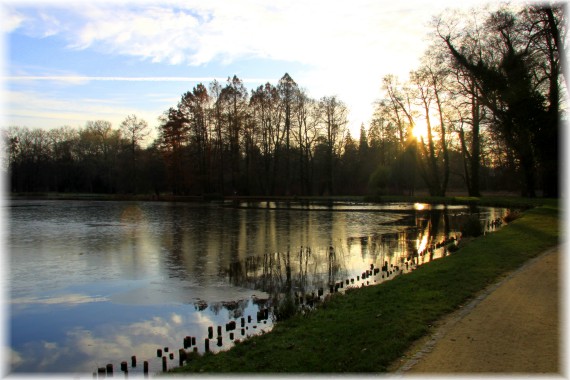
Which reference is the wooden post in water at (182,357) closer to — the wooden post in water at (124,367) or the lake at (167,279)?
the lake at (167,279)

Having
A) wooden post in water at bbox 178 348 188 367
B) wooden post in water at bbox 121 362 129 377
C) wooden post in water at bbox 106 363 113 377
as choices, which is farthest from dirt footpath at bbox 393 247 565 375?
wooden post in water at bbox 106 363 113 377

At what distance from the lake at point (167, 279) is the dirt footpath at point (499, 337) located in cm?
321

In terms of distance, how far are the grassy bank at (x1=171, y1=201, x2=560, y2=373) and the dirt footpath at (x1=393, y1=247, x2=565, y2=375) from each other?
311 mm

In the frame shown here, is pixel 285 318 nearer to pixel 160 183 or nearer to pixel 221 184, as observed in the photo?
pixel 221 184

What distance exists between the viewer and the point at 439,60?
36.6 m

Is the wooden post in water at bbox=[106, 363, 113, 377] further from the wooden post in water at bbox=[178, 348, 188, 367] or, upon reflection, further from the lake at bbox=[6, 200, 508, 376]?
the wooden post in water at bbox=[178, 348, 188, 367]

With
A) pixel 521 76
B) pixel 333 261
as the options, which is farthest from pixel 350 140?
pixel 333 261

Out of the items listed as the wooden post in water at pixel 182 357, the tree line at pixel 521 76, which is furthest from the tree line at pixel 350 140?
the wooden post in water at pixel 182 357

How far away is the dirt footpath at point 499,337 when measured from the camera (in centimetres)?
507

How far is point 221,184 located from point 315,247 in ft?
143

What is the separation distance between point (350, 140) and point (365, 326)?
6450 cm

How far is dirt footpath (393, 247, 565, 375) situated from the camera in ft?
16.6

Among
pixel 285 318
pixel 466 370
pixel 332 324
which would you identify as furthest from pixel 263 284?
pixel 466 370

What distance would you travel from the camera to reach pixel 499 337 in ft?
19.5
